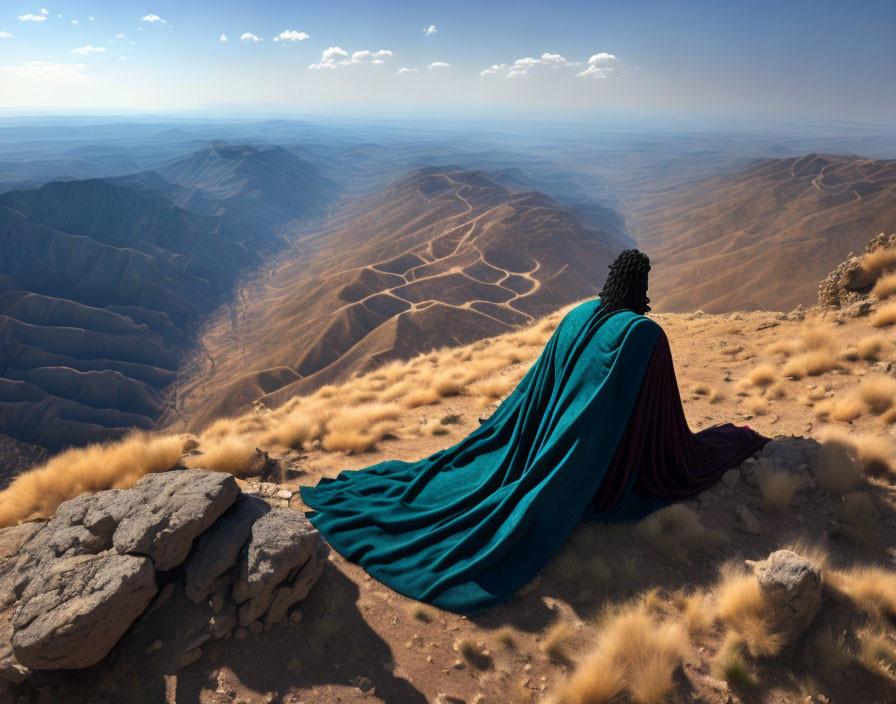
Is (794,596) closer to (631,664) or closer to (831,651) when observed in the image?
(831,651)

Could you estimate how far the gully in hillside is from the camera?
12.2 ft

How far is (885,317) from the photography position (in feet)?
22.1

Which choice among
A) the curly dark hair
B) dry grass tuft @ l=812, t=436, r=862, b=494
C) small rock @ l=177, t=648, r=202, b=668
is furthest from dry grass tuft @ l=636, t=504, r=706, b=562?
small rock @ l=177, t=648, r=202, b=668

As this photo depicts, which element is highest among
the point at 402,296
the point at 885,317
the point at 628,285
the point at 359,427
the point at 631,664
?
the point at 628,285

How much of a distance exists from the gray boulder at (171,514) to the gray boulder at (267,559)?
1.35 feet

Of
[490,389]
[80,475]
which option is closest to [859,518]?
[490,389]

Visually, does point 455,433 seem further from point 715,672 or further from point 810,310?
point 810,310

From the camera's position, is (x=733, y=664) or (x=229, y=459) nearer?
(x=733, y=664)

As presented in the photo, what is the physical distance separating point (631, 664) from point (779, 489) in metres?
2.27

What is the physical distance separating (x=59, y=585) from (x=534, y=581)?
3.62 m

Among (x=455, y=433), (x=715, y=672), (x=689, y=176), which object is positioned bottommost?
(x=455, y=433)

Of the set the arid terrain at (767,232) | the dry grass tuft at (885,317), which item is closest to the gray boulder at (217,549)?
the dry grass tuft at (885,317)

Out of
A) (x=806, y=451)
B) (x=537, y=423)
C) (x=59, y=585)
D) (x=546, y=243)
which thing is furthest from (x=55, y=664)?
(x=546, y=243)

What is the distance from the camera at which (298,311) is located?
203 ft
